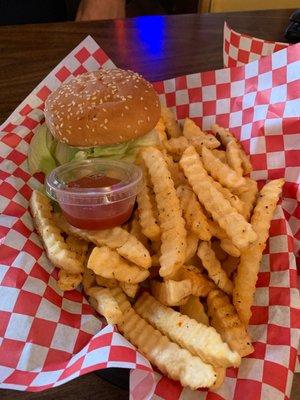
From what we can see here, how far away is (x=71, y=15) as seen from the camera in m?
4.23

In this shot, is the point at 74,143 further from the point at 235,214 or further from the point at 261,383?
the point at 261,383

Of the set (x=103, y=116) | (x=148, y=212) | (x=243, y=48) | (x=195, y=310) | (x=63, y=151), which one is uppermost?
(x=243, y=48)

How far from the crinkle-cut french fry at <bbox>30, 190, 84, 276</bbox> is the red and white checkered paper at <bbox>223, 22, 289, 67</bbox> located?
117 centimetres

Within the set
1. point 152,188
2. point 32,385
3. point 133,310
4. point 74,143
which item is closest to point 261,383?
point 133,310

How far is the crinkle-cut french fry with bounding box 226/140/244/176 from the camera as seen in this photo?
1.60m

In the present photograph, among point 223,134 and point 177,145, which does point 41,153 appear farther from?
point 223,134

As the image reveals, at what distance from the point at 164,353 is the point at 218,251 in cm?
49

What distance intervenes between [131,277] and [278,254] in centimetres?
56

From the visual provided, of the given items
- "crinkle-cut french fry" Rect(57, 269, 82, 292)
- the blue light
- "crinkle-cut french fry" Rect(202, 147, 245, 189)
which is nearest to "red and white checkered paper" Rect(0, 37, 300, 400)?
"crinkle-cut french fry" Rect(57, 269, 82, 292)

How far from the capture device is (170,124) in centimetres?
199

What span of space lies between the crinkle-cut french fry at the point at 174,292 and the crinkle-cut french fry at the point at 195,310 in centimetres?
3

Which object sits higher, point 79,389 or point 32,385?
point 32,385

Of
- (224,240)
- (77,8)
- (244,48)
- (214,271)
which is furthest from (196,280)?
(77,8)

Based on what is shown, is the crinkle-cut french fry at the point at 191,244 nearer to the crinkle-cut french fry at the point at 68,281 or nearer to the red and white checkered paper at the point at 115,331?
the red and white checkered paper at the point at 115,331
